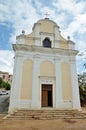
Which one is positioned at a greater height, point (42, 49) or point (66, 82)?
point (42, 49)

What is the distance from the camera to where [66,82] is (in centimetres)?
1408

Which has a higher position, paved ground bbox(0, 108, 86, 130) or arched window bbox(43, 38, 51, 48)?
arched window bbox(43, 38, 51, 48)

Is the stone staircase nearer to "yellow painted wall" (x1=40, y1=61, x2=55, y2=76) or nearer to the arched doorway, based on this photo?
the arched doorway

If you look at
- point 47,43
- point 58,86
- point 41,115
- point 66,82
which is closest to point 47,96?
point 58,86

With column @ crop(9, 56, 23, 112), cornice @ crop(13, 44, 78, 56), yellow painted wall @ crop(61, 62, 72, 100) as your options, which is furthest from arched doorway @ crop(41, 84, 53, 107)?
cornice @ crop(13, 44, 78, 56)

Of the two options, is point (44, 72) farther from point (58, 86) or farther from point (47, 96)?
point (47, 96)

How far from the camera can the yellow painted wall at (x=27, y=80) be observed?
12.8 metres

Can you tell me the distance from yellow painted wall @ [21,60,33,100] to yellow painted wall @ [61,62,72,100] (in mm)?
3380

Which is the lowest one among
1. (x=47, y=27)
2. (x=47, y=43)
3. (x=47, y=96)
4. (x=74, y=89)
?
(x=47, y=96)

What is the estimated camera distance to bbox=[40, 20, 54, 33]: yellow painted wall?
15.9 metres

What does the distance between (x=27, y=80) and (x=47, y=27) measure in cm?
676

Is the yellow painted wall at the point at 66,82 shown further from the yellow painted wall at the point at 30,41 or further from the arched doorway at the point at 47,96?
the yellow painted wall at the point at 30,41

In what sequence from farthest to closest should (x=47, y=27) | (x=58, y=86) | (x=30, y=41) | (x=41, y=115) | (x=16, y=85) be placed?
(x=47, y=27), (x=30, y=41), (x=58, y=86), (x=16, y=85), (x=41, y=115)

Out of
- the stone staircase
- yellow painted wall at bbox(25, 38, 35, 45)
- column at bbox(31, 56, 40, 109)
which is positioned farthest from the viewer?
yellow painted wall at bbox(25, 38, 35, 45)
